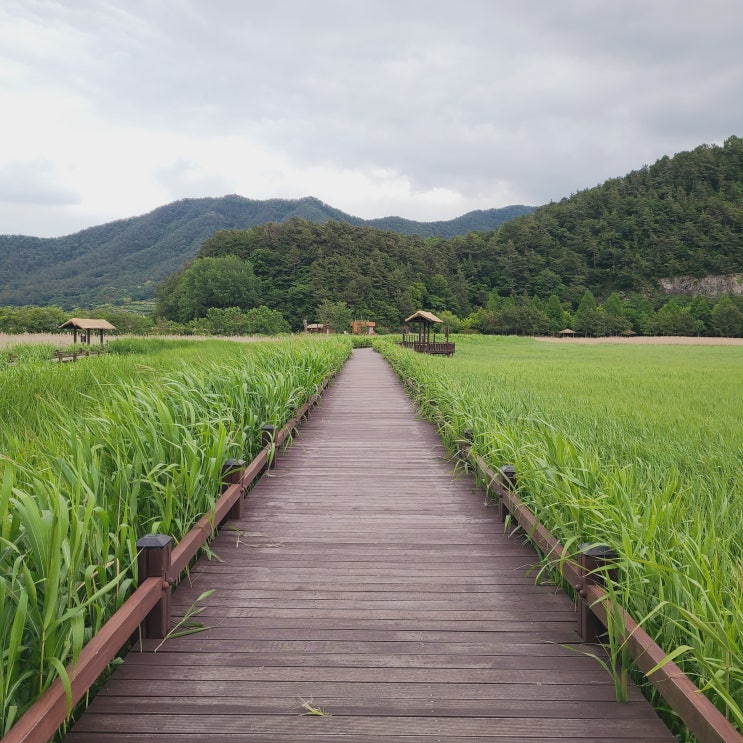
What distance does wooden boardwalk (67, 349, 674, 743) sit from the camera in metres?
1.75

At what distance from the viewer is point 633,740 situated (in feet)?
5.56

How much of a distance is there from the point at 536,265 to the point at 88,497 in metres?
80.6

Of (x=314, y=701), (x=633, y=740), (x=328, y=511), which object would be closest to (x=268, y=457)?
(x=328, y=511)

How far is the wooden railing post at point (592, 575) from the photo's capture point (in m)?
2.23

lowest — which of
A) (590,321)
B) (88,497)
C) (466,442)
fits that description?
(466,442)

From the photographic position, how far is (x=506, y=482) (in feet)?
12.5

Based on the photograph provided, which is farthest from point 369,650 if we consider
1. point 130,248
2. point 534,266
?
point 130,248

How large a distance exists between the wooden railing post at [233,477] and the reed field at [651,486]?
6.45 feet

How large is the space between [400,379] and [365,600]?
11218 mm

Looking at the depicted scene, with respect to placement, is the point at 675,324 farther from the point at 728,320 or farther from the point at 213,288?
the point at 213,288

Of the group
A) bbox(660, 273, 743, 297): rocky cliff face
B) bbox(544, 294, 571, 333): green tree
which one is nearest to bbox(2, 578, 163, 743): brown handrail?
bbox(544, 294, 571, 333): green tree

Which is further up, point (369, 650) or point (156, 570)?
point (156, 570)

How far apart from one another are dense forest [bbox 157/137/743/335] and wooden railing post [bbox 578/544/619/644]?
58.8 meters

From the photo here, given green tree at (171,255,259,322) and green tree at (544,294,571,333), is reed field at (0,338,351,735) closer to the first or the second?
green tree at (171,255,259,322)
